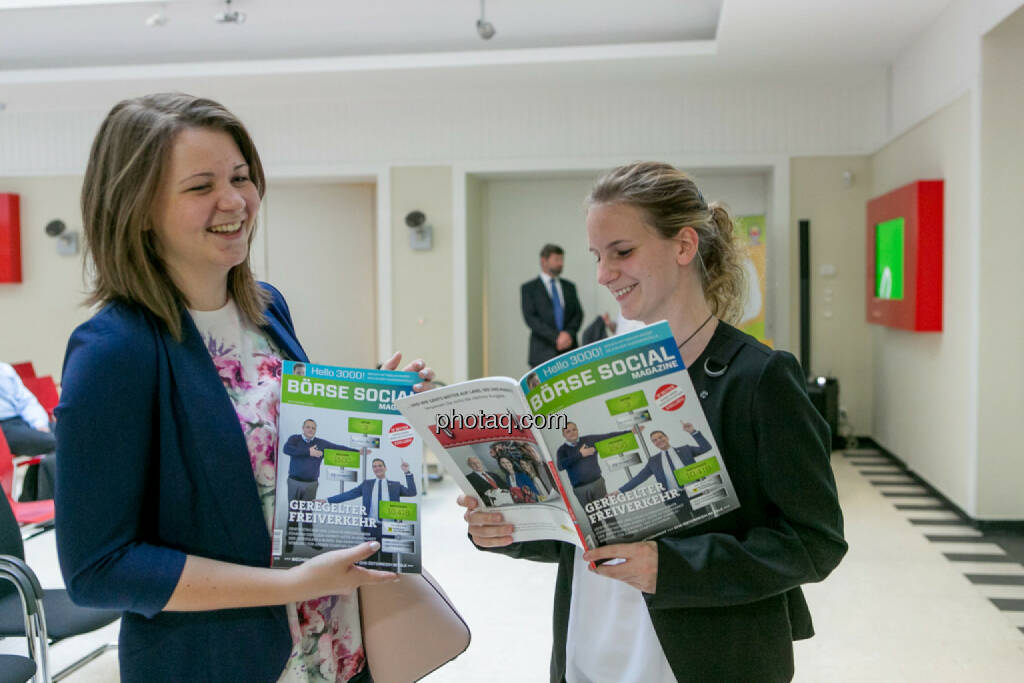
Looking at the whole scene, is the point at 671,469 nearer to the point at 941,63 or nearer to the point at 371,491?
the point at 371,491

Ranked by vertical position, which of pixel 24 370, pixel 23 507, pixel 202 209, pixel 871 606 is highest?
pixel 202 209

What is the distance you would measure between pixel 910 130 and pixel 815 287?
6.15ft

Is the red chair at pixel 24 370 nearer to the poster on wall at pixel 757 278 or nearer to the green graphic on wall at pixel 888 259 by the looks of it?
the poster on wall at pixel 757 278

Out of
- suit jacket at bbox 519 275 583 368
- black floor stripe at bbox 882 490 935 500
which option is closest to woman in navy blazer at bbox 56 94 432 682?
black floor stripe at bbox 882 490 935 500

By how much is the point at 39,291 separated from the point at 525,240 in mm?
5465

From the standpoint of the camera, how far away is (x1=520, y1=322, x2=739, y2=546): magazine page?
1.12 m

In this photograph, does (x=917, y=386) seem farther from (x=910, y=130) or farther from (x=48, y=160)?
(x=48, y=160)

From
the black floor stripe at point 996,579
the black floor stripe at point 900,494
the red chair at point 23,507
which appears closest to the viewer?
the red chair at point 23,507

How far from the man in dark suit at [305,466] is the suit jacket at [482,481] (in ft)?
0.72

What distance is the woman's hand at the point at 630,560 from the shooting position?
1190mm

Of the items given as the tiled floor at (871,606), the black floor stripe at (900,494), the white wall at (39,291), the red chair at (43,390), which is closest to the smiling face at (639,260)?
the tiled floor at (871,606)

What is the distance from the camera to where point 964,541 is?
507 cm

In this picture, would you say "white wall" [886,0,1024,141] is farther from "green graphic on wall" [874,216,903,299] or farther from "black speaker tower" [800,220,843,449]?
"black speaker tower" [800,220,843,449]

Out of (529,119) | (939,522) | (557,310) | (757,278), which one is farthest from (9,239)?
(939,522)
